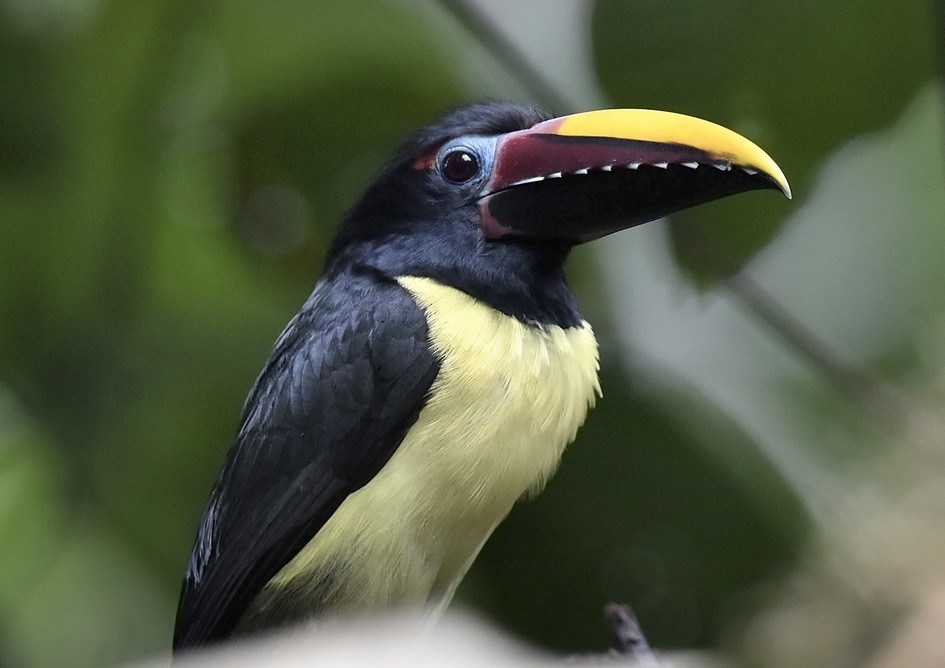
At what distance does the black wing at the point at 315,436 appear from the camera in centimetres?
140

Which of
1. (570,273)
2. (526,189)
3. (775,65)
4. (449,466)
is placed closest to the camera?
(449,466)

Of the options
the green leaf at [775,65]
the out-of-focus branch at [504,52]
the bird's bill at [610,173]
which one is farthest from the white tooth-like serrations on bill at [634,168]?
the out-of-focus branch at [504,52]

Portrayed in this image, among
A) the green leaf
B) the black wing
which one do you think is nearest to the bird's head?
the black wing

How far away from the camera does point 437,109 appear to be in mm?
2078

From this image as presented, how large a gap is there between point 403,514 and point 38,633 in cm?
114

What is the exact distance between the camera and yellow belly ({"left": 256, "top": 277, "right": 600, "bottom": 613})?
1.37m

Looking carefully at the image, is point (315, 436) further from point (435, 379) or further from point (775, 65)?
point (775, 65)

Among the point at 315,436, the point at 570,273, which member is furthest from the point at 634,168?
the point at 570,273

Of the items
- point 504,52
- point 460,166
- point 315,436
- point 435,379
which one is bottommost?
point 315,436

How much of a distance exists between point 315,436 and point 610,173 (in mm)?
515

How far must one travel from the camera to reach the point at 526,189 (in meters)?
1.49

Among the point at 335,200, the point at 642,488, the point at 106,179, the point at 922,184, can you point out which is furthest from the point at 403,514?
the point at 922,184

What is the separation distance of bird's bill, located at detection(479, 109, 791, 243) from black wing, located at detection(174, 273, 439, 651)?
0.21 meters

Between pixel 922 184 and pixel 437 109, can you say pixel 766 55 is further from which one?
pixel 437 109
